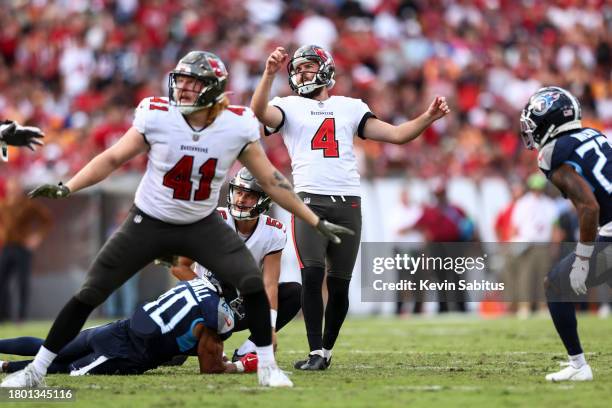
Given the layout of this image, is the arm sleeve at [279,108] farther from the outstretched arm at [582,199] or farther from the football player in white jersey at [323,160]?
the outstretched arm at [582,199]

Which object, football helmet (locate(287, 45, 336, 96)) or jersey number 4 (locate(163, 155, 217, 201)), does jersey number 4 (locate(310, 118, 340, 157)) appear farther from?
jersey number 4 (locate(163, 155, 217, 201))

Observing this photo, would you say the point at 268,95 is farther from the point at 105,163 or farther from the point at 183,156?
the point at 105,163

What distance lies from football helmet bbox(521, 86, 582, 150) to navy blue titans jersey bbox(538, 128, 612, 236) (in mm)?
89

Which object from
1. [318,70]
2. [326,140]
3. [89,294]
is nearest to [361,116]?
[326,140]

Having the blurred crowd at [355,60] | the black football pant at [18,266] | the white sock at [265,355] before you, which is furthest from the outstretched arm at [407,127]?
the black football pant at [18,266]

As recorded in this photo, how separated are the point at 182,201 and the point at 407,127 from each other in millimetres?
1987

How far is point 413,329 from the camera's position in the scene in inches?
491

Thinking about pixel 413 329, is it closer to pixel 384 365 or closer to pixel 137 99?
pixel 384 365

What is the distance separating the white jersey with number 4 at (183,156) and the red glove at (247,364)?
138 cm

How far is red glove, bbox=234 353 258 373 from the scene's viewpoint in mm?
7399

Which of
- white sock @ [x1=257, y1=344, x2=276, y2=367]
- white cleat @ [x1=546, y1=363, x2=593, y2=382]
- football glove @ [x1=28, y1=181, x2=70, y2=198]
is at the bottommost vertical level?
white cleat @ [x1=546, y1=363, x2=593, y2=382]

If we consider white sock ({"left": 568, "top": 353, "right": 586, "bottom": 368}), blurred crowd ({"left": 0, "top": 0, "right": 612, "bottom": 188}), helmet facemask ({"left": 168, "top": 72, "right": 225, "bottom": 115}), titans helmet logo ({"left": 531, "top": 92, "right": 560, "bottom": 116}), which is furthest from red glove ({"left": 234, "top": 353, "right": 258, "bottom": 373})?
blurred crowd ({"left": 0, "top": 0, "right": 612, "bottom": 188})

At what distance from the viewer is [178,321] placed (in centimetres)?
708

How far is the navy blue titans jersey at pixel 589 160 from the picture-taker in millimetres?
6684
